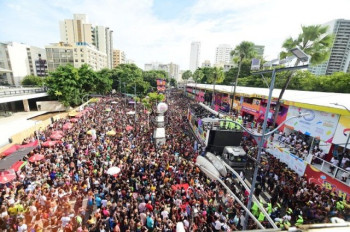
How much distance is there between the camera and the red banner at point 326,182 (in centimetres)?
1123

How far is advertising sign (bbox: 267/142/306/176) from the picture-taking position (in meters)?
14.4

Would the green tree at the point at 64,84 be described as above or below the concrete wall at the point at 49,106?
above

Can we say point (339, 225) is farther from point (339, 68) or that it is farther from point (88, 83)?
point (339, 68)

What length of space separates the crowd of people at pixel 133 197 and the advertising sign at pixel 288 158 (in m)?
1.09

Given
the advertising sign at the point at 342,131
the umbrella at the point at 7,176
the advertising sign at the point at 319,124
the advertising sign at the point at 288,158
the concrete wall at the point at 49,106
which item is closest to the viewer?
the umbrella at the point at 7,176

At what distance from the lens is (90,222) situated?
26.9ft

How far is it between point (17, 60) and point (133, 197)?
103 meters

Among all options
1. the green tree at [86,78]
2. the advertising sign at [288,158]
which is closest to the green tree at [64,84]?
the green tree at [86,78]

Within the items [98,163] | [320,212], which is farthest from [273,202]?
[98,163]

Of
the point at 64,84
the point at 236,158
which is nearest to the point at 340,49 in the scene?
the point at 236,158

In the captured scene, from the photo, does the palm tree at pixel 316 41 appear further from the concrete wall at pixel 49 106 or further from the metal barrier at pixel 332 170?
the concrete wall at pixel 49 106

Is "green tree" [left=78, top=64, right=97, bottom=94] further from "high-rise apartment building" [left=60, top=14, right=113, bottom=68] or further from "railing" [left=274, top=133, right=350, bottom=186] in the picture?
"high-rise apartment building" [left=60, top=14, right=113, bottom=68]

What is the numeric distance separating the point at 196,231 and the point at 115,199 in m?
5.32

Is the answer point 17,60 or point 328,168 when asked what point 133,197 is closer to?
point 328,168
